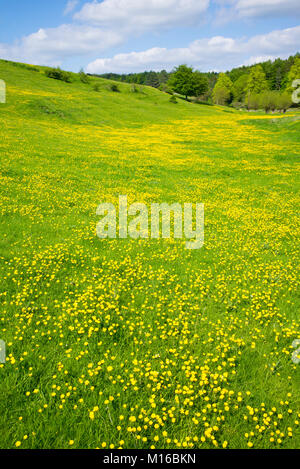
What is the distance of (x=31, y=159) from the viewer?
2086 centimetres

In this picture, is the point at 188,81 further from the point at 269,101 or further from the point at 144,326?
the point at 144,326

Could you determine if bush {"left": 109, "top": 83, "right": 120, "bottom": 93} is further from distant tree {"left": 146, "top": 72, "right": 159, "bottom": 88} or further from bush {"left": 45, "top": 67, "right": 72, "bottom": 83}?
distant tree {"left": 146, "top": 72, "right": 159, "bottom": 88}

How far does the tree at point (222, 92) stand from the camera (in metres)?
132

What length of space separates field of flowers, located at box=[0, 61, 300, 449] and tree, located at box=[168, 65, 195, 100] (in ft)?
341

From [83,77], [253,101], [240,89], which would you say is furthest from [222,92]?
[83,77]

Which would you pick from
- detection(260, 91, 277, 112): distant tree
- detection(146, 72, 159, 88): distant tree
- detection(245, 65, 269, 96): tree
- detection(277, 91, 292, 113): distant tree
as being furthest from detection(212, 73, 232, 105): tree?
detection(146, 72, 159, 88): distant tree

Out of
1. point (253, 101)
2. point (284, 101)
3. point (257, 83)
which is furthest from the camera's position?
point (257, 83)

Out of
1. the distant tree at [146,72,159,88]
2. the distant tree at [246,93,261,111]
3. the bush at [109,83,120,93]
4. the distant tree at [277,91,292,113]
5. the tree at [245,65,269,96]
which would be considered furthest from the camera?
the distant tree at [146,72,159,88]

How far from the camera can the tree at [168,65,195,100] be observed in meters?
102

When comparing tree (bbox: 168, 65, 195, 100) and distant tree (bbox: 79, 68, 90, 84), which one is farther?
tree (bbox: 168, 65, 195, 100)

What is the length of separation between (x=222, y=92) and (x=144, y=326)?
15215 centimetres

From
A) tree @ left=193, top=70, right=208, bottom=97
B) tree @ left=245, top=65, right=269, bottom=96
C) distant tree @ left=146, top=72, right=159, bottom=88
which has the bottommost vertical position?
tree @ left=193, top=70, right=208, bottom=97

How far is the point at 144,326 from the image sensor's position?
6.15 meters

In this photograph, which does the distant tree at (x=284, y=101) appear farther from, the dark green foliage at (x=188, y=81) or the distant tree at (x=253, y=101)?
the dark green foliage at (x=188, y=81)
